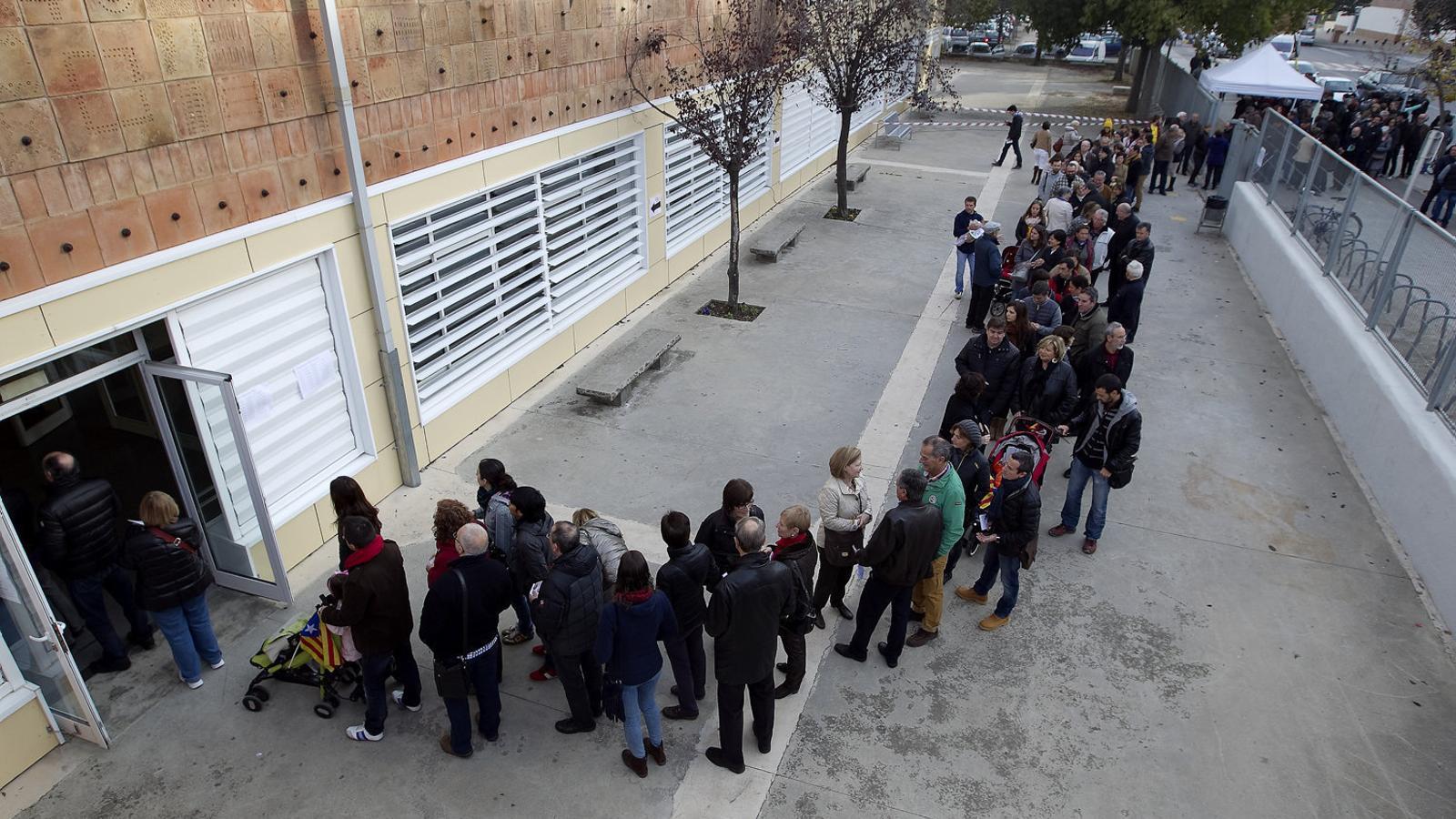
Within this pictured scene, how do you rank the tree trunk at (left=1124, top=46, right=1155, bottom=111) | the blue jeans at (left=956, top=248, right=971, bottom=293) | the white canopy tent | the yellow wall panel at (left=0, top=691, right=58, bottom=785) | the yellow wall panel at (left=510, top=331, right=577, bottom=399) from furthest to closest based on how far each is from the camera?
the tree trunk at (left=1124, top=46, right=1155, bottom=111) < the white canopy tent < the blue jeans at (left=956, top=248, right=971, bottom=293) < the yellow wall panel at (left=510, top=331, right=577, bottom=399) < the yellow wall panel at (left=0, top=691, right=58, bottom=785)

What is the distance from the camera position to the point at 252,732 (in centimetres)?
537

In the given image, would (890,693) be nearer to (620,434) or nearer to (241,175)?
(620,434)

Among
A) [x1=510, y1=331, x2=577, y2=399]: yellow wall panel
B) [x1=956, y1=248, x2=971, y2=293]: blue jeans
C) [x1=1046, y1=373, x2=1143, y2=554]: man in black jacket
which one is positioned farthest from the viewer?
[x1=956, y1=248, x2=971, y2=293]: blue jeans

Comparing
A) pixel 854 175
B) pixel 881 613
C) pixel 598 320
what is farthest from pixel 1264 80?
pixel 881 613

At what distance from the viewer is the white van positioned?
42.9 meters

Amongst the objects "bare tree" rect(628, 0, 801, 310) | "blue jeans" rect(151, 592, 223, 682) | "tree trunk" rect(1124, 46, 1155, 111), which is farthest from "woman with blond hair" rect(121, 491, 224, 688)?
"tree trunk" rect(1124, 46, 1155, 111)

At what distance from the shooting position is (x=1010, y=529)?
5930mm

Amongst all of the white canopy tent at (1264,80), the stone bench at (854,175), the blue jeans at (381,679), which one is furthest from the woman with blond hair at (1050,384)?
the white canopy tent at (1264,80)

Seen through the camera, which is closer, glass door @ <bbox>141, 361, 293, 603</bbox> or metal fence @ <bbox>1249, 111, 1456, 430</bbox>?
glass door @ <bbox>141, 361, 293, 603</bbox>

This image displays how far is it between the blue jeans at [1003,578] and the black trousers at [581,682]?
9.62 feet

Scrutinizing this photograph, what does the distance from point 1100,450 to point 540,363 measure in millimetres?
6011

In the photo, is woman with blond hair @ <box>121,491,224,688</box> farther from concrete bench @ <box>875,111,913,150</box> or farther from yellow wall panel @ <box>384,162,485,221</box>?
concrete bench @ <box>875,111,913,150</box>

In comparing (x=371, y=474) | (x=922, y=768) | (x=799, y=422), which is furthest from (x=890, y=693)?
(x=371, y=474)

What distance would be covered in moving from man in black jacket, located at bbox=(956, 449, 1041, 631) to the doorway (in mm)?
5002
